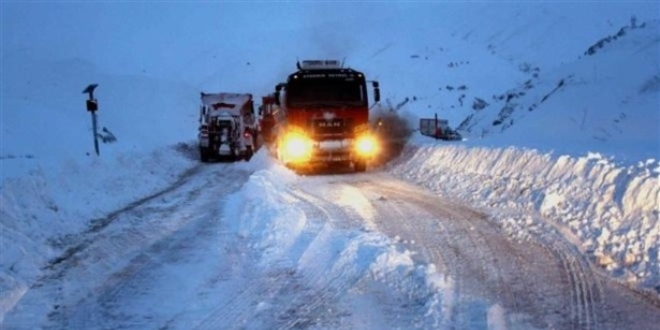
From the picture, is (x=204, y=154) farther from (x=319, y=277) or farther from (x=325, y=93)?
(x=319, y=277)

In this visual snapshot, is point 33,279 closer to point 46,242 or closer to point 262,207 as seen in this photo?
point 46,242

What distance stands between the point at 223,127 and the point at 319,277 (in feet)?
63.5

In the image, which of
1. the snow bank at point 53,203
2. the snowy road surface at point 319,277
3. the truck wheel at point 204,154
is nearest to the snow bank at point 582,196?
the snowy road surface at point 319,277

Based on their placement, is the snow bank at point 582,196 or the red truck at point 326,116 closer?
the snow bank at point 582,196

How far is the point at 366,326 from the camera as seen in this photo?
16.7 ft

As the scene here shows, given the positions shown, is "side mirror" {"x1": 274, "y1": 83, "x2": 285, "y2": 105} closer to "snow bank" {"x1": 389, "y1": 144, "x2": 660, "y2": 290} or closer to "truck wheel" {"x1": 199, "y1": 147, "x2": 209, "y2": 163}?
"snow bank" {"x1": 389, "y1": 144, "x2": 660, "y2": 290}

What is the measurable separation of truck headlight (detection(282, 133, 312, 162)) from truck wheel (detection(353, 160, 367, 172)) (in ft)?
5.95

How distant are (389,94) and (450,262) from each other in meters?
55.2

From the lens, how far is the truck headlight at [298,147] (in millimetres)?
17734

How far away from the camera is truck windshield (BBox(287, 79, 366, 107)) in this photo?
17750 mm

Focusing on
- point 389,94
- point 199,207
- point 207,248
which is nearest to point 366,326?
point 207,248

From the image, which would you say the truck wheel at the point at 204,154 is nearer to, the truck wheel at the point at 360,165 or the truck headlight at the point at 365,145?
the truck wheel at the point at 360,165

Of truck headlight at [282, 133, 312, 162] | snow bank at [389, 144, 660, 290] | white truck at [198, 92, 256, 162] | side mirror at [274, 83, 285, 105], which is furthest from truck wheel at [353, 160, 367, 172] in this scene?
white truck at [198, 92, 256, 162]

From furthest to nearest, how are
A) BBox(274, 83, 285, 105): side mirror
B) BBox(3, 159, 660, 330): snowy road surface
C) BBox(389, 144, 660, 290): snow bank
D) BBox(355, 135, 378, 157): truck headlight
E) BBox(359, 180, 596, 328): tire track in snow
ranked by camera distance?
BBox(274, 83, 285, 105): side mirror, BBox(355, 135, 378, 157): truck headlight, BBox(389, 144, 660, 290): snow bank, BBox(359, 180, 596, 328): tire track in snow, BBox(3, 159, 660, 330): snowy road surface
